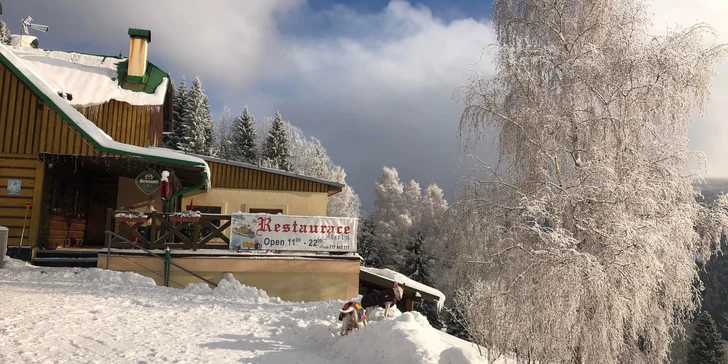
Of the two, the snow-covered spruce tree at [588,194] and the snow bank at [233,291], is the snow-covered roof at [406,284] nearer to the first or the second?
the snow bank at [233,291]

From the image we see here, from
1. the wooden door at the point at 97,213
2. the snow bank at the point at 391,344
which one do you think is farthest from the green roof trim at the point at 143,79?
the snow bank at the point at 391,344

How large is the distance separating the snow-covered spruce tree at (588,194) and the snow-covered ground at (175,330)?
1.51 metres

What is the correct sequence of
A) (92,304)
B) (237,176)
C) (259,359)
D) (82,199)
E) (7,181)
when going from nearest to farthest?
(259,359), (92,304), (7,181), (82,199), (237,176)

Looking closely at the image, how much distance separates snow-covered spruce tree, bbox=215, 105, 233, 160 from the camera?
51681 millimetres

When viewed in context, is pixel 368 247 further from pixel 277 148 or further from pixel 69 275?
pixel 69 275

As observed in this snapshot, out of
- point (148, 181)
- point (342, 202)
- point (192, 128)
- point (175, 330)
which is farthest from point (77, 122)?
point (342, 202)

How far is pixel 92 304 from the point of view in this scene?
8.81 metres

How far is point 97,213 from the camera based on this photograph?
693 inches

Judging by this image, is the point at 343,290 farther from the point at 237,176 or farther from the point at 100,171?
the point at 100,171

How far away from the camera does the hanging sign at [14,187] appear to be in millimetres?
12719

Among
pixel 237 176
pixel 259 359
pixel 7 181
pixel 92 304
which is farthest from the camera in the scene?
pixel 237 176

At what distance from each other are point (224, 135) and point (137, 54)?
41.0 metres

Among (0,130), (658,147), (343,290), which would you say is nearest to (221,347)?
(343,290)

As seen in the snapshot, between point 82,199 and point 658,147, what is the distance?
58.1ft
